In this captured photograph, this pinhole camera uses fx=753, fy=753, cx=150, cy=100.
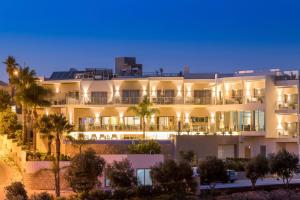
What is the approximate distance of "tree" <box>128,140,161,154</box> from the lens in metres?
49.7

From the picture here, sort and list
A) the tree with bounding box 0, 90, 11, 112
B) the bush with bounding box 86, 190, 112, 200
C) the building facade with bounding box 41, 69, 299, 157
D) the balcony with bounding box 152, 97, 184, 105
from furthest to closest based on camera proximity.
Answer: the balcony with bounding box 152, 97, 184, 105 → the tree with bounding box 0, 90, 11, 112 → the building facade with bounding box 41, 69, 299, 157 → the bush with bounding box 86, 190, 112, 200

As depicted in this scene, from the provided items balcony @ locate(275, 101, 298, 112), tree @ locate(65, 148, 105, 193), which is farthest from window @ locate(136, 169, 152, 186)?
balcony @ locate(275, 101, 298, 112)

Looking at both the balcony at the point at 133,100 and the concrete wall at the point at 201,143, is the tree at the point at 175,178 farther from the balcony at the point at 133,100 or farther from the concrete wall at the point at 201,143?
the balcony at the point at 133,100

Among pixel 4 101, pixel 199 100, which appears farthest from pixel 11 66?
pixel 199 100

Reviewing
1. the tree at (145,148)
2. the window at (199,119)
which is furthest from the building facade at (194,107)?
the tree at (145,148)

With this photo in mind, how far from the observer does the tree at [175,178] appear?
141 ft

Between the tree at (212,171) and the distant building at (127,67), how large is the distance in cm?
2717

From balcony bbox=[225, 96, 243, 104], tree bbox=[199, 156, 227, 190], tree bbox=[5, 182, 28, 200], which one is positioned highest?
balcony bbox=[225, 96, 243, 104]

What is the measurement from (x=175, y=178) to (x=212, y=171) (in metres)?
2.90

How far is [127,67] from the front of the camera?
73.9 meters

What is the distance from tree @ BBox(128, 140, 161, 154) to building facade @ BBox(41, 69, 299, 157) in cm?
612

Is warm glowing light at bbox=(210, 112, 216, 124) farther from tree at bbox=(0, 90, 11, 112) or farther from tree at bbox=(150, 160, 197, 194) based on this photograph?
tree at bbox=(150, 160, 197, 194)

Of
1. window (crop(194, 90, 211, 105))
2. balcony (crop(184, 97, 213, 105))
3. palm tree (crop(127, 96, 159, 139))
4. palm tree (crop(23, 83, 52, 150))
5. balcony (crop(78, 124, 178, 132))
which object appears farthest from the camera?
window (crop(194, 90, 211, 105))

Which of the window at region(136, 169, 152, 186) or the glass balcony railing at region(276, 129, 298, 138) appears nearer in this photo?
the window at region(136, 169, 152, 186)
